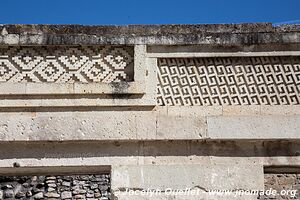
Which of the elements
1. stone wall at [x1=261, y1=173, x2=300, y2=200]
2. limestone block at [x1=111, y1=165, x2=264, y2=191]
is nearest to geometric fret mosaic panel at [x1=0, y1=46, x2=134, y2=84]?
limestone block at [x1=111, y1=165, x2=264, y2=191]

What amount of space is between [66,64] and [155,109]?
86cm

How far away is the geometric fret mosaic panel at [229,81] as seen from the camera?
460 cm

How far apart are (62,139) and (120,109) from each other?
20.9 inches

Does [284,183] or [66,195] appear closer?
[66,195]

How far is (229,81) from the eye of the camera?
4656 mm

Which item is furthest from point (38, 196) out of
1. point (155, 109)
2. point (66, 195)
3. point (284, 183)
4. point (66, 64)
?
point (155, 109)

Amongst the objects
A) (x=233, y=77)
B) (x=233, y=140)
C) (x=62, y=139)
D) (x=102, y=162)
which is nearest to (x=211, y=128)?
(x=233, y=140)

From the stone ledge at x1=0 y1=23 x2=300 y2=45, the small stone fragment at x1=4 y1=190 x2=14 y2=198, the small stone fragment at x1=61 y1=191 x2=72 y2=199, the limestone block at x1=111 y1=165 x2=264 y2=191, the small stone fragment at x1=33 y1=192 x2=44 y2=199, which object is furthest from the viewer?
the small stone fragment at x1=61 y1=191 x2=72 y2=199

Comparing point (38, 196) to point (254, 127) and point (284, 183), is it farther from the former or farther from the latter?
point (254, 127)

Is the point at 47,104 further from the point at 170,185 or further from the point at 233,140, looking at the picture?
the point at 233,140

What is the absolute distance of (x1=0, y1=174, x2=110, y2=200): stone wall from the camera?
11.9m

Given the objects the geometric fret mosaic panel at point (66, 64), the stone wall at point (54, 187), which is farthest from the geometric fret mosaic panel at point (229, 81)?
the stone wall at point (54, 187)

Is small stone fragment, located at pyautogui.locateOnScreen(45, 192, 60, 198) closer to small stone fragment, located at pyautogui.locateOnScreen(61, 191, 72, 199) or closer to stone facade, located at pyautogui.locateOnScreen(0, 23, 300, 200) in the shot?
small stone fragment, located at pyautogui.locateOnScreen(61, 191, 72, 199)

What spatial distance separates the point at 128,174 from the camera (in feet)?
14.4
